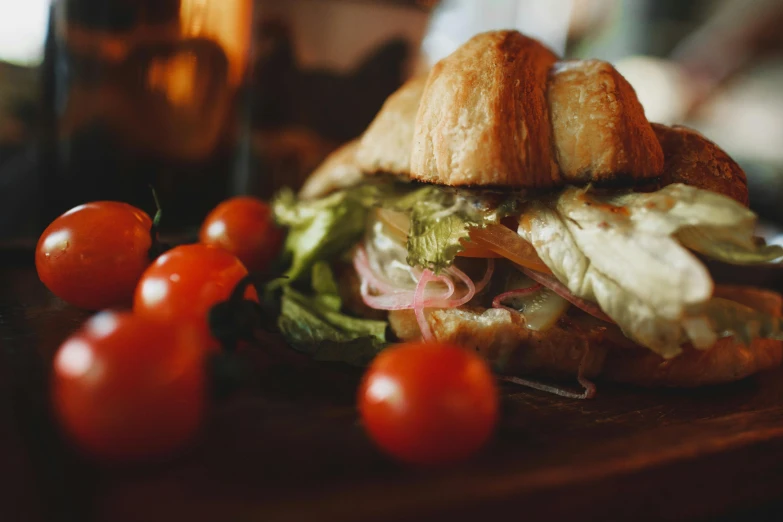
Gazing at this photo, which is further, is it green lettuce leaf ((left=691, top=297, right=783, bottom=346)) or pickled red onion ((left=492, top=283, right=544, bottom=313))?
pickled red onion ((left=492, top=283, right=544, bottom=313))

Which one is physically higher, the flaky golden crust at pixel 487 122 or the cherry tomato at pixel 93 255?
the flaky golden crust at pixel 487 122

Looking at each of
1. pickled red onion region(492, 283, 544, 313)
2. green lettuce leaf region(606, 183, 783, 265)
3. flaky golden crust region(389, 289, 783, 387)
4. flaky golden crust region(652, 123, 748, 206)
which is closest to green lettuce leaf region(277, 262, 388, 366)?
flaky golden crust region(389, 289, 783, 387)

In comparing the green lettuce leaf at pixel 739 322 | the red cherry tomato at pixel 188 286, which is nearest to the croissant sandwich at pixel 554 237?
the green lettuce leaf at pixel 739 322

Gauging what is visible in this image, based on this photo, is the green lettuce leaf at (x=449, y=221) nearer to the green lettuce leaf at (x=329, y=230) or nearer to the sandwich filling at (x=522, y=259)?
the sandwich filling at (x=522, y=259)

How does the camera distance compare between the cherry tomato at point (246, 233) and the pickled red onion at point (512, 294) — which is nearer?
the pickled red onion at point (512, 294)

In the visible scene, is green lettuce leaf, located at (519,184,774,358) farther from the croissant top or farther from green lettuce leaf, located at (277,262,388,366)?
green lettuce leaf, located at (277,262,388,366)

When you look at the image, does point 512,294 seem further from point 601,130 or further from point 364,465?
point 364,465

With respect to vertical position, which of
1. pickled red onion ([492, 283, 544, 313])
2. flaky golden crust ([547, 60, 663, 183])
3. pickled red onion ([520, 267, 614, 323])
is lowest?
pickled red onion ([492, 283, 544, 313])

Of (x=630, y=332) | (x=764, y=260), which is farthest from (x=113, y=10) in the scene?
(x=764, y=260)
